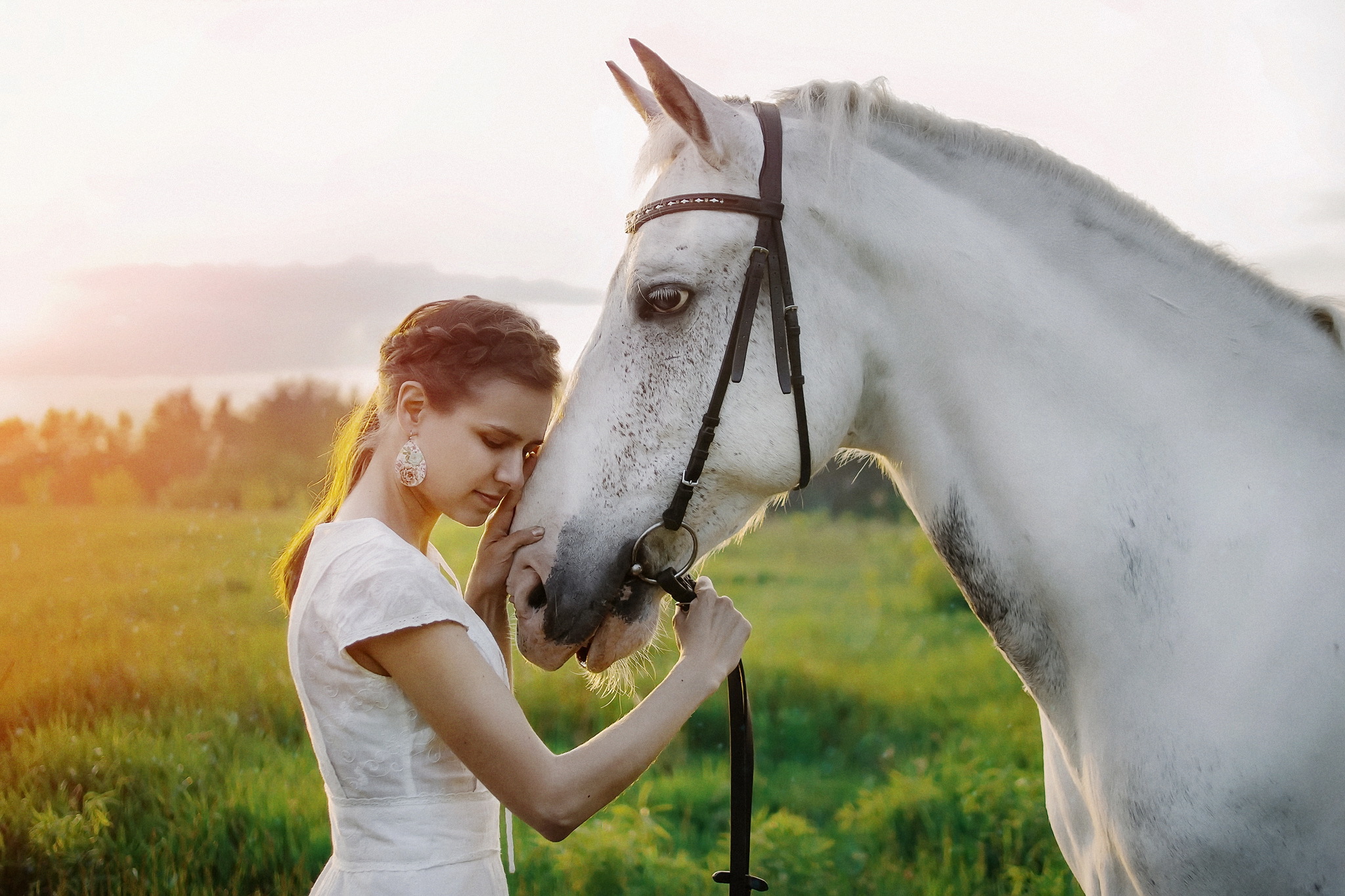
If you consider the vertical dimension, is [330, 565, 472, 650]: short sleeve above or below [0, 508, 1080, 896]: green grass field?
above

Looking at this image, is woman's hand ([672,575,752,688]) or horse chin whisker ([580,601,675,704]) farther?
horse chin whisker ([580,601,675,704])

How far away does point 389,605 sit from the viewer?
4.62 ft

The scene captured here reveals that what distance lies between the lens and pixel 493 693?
1426 millimetres

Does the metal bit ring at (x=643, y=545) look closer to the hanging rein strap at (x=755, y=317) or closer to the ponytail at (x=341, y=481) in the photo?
the hanging rein strap at (x=755, y=317)

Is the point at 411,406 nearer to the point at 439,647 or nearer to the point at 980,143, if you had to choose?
the point at 439,647

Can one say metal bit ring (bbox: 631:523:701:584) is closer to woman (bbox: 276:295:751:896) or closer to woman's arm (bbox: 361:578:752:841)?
woman (bbox: 276:295:751:896)

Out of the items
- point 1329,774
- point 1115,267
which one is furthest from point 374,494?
point 1329,774

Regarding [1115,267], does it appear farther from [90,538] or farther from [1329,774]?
[90,538]

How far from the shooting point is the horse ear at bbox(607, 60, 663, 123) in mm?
1989

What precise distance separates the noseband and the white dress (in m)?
0.41

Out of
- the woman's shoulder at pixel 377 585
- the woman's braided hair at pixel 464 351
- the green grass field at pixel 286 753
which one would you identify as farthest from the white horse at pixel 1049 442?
the green grass field at pixel 286 753

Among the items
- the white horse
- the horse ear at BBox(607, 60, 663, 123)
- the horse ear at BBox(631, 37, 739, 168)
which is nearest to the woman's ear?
the white horse

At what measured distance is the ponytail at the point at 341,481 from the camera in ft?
5.81

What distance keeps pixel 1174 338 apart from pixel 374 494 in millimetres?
1551
